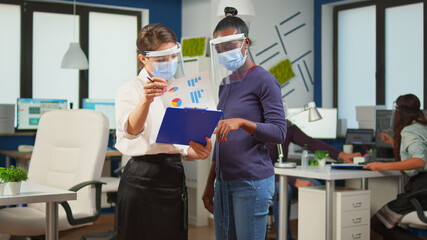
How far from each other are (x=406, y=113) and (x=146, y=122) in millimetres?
2771

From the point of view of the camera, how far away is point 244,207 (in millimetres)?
1914

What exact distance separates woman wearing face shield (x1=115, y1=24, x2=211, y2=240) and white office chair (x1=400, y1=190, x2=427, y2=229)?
235cm

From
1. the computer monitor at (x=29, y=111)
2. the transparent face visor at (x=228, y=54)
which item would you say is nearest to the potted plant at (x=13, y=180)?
the transparent face visor at (x=228, y=54)

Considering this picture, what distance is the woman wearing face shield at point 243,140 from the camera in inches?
75.2

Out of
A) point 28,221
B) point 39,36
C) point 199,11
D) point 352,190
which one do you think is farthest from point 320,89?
point 28,221

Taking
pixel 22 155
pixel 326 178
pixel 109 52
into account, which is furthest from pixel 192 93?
pixel 109 52

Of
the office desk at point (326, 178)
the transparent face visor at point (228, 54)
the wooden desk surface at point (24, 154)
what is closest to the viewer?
the transparent face visor at point (228, 54)

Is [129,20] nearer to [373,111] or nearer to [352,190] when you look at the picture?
[373,111]

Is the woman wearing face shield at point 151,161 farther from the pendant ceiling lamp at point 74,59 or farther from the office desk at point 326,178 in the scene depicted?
the pendant ceiling lamp at point 74,59

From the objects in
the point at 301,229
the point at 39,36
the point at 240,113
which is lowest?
the point at 301,229

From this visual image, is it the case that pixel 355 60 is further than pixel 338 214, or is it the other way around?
pixel 355 60

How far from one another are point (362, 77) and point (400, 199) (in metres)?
2.68

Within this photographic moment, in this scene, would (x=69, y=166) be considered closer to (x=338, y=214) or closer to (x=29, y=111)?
(x=338, y=214)

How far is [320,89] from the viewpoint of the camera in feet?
21.1
